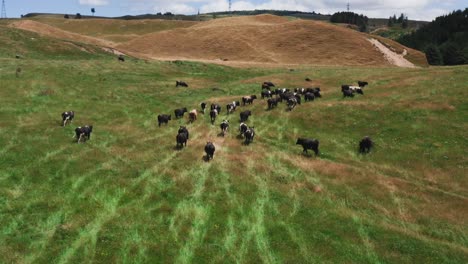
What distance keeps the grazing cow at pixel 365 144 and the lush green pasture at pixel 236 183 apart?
0.79 m

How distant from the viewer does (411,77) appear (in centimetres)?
6253

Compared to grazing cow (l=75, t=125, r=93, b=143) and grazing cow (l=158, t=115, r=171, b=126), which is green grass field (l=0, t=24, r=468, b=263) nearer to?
grazing cow (l=158, t=115, r=171, b=126)

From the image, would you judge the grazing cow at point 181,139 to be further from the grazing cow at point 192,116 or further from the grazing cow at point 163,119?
the grazing cow at point 192,116

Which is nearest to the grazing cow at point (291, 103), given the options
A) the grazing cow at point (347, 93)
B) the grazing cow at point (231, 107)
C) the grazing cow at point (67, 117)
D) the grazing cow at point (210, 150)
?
the grazing cow at point (231, 107)

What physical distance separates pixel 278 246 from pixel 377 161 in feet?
55.3

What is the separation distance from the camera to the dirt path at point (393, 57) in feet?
369

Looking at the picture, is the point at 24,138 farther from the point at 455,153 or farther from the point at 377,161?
the point at 455,153

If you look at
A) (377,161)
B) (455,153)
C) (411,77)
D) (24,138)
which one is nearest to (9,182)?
(24,138)

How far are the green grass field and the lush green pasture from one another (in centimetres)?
11

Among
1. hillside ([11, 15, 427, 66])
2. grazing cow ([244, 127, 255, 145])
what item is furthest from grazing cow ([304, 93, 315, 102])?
hillside ([11, 15, 427, 66])

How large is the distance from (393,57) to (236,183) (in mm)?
100237

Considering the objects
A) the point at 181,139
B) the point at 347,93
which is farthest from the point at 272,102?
the point at 181,139

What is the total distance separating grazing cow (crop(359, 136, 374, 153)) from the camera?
3756 cm

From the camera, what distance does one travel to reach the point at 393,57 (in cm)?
11700
